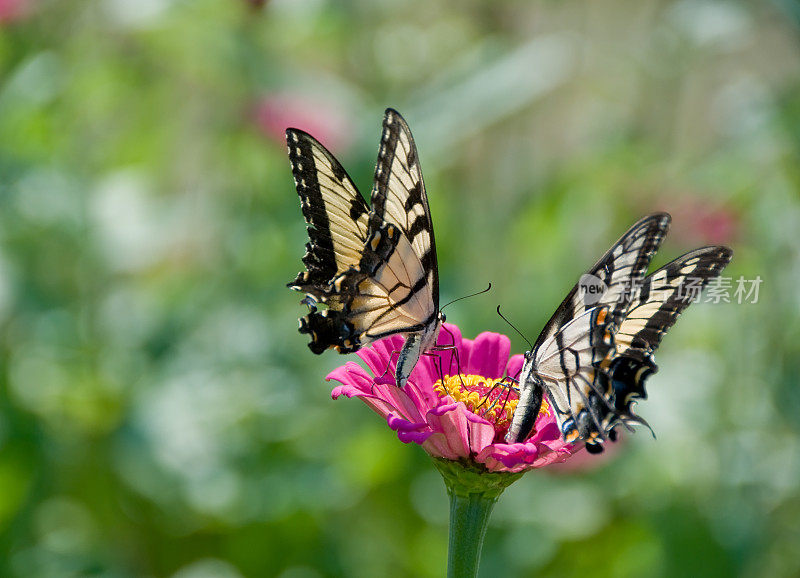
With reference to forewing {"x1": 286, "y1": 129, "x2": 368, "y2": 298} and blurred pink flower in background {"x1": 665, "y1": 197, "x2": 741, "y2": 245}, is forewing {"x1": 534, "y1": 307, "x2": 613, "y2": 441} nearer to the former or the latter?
forewing {"x1": 286, "y1": 129, "x2": 368, "y2": 298}

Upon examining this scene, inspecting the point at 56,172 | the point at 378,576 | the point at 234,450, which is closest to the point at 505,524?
the point at 378,576

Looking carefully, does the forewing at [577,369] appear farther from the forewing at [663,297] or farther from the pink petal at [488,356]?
the pink petal at [488,356]

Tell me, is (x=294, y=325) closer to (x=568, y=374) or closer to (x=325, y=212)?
(x=325, y=212)

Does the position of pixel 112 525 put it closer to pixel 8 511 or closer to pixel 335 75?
pixel 8 511

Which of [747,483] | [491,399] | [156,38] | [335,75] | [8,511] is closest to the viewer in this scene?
[491,399]

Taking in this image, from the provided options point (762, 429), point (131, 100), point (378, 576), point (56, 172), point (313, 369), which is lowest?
point (378, 576)

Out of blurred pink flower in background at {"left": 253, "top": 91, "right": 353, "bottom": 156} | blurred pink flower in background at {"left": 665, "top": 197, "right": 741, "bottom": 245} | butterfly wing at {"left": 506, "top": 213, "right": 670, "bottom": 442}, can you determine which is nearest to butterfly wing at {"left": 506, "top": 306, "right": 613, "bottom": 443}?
butterfly wing at {"left": 506, "top": 213, "right": 670, "bottom": 442}
